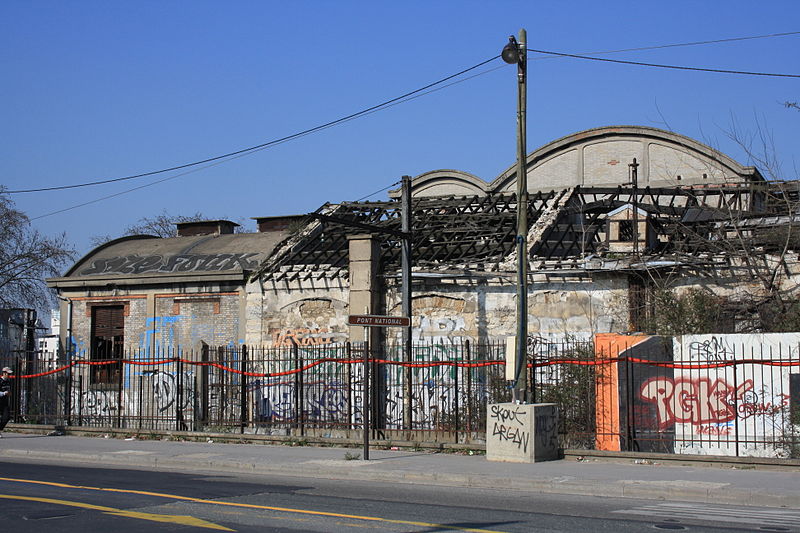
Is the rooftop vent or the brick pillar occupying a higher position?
the rooftop vent

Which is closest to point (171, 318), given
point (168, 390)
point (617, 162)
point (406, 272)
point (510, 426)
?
point (168, 390)

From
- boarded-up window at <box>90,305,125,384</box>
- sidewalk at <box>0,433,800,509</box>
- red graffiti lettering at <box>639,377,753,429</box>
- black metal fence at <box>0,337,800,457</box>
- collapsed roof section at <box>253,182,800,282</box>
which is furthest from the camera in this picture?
boarded-up window at <box>90,305,125,384</box>

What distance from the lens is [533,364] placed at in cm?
1766

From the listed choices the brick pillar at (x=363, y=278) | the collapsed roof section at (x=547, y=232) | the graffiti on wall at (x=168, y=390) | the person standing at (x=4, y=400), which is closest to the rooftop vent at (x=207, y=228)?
the collapsed roof section at (x=547, y=232)

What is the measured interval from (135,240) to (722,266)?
69.0ft

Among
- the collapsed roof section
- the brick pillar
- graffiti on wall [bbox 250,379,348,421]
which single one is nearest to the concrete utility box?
graffiti on wall [bbox 250,379,348,421]

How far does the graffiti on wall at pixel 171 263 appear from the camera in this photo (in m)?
28.0

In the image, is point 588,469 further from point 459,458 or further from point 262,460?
point 262,460

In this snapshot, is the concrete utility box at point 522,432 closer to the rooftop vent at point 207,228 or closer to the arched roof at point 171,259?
the arched roof at point 171,259

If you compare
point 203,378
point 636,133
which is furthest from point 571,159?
point 203,378

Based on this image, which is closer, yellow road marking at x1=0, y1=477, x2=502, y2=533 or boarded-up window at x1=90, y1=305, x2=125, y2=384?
yellow road marking at x1=0, y1=477, x2=502, y2=533

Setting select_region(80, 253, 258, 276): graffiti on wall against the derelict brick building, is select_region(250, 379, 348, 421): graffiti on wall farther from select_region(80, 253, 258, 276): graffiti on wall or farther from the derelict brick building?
select_region(80, 253, 258, 276): graffiti on wall

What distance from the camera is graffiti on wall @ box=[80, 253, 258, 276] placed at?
28.0m

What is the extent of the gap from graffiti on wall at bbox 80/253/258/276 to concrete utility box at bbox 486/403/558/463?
41.9 ft
